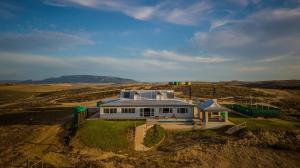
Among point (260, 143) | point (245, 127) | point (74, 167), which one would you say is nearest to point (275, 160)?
point (260, 143)

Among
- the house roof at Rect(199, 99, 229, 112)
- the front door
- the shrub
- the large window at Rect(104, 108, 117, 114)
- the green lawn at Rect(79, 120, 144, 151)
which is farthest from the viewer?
the front door

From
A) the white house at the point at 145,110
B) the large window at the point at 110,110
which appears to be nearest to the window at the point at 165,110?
the white house at the point at 145,110

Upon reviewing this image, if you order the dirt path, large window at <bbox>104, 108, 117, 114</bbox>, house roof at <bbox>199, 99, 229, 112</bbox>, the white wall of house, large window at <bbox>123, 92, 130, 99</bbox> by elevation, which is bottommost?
the dirt path

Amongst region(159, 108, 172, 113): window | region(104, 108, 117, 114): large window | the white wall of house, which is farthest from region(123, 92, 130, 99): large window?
region(159, 108, 172, 113): window

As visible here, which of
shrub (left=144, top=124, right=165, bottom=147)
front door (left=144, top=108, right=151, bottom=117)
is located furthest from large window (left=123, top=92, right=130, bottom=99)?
shrub (left=144, top=124, right=165, bottom=147)

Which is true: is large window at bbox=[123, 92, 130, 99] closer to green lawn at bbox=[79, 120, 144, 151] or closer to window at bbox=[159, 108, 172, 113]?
window at bbox=[159, 108, 172, 113]

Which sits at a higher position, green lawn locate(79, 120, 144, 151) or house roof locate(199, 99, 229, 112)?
house roof locate(199, 99, 229, 112)

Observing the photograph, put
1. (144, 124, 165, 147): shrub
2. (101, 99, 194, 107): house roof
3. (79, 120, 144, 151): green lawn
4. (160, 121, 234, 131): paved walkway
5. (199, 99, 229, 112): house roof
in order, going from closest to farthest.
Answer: (79, 120, 144, 151): green lawn, (144, 124, 165, 147): shrub, (160, 121, 234, 131): paved walkway, (199, 99, 229, 112): house roof, (101, 99, 194, 107): house roof

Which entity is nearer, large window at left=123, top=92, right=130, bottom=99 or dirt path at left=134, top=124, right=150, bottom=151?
dirt path at left=134, top=124, right=150, bottom=151
